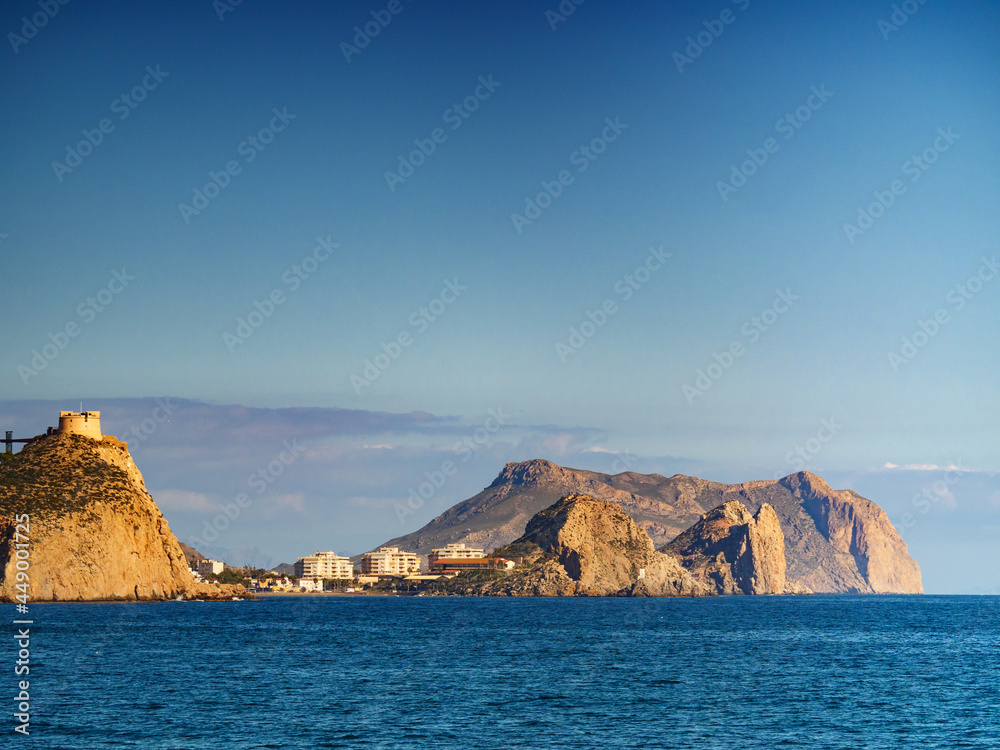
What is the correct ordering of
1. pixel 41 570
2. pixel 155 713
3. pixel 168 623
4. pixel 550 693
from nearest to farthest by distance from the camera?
1. pixel 155 713
2. pixel 550 693
3. pixel 168 623
4. pixel 41 570

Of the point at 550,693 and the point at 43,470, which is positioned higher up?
the point at 43,470

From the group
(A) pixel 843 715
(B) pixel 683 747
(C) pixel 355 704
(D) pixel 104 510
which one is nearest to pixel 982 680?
(A) pixel 843 715

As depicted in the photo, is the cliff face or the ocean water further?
the cliff face

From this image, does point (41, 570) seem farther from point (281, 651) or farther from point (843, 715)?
point (843, 715)

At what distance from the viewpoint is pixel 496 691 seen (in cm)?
7144

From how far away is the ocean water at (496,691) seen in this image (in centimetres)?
5491

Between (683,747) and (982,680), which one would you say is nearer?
(683,747)

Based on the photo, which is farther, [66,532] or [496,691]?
[66,532]

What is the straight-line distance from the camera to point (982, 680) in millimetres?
82000

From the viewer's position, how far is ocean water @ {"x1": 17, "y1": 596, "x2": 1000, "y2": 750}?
5491 cm

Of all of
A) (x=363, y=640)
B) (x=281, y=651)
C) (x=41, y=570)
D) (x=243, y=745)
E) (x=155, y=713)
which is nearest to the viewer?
(x=243, y=745)

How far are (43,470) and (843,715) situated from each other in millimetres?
172297

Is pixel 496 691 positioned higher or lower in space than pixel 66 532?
lower

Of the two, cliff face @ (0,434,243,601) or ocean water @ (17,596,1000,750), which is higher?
cliff face @ (0,434,243,601)
